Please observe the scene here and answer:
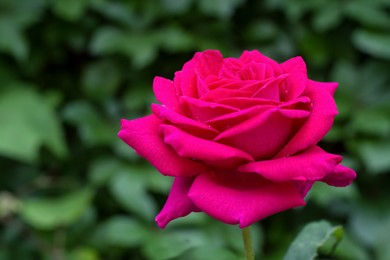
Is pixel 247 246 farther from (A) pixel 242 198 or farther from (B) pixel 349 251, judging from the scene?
(B) pixel 349 251

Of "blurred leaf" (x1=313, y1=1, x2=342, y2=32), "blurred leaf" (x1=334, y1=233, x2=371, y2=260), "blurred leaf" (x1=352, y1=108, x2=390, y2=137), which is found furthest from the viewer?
"blurred leaf" (x1=313, y1=1, x2=342, y2=32)

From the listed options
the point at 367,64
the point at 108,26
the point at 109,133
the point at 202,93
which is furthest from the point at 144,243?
the point at 202,93

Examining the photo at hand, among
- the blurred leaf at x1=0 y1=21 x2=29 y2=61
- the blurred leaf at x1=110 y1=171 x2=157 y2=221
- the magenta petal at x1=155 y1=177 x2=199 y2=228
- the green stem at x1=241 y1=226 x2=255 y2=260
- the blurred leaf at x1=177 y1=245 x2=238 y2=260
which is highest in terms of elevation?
the magenta petal at x1=155 y1=177 x2=199 y2=228

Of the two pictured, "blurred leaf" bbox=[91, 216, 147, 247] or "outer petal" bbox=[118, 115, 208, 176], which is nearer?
"outer petal" bbox=[118, 115, 208, 176]

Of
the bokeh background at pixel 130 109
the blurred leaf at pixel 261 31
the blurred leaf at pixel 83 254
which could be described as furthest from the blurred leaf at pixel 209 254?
the blurred leaf at pixel 261 31

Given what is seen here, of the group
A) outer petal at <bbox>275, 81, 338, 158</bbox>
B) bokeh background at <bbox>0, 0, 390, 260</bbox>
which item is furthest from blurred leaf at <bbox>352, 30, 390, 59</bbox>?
outer petal at <bbox>275, 81, 338, 158</bbox>

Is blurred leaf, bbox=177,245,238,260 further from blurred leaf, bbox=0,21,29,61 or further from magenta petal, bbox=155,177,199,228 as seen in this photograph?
blurred leaf, bbox=0,21,29,61

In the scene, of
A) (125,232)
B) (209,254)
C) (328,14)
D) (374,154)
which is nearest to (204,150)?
(209,254)
